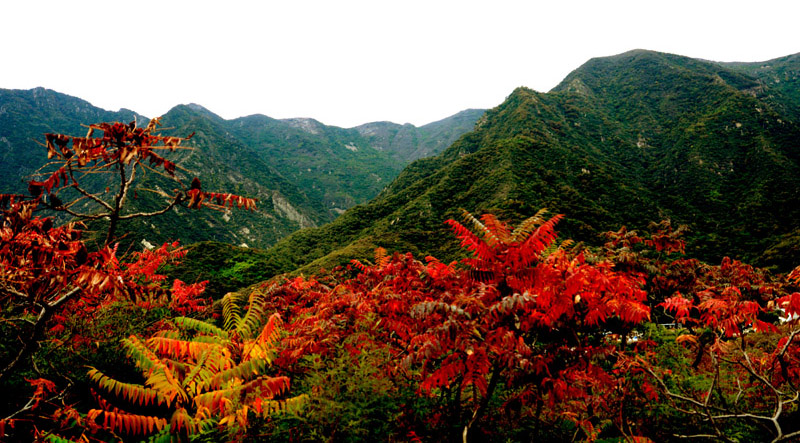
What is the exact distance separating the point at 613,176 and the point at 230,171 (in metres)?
117

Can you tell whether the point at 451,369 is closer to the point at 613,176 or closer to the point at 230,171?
the point at 613,176

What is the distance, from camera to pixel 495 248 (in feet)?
13.9

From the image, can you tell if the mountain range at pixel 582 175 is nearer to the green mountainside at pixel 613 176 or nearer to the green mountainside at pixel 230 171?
the green mountainside at pixel 613 176

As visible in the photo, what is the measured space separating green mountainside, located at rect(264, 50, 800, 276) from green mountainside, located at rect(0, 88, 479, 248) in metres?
31.2

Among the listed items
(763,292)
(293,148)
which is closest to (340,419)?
(763,292)

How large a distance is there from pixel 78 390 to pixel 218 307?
160 inches

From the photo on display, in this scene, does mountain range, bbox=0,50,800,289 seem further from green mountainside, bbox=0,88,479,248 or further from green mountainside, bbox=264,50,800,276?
green mountainside, bbox=0,88,479,248

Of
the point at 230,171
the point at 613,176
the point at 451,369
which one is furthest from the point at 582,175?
the point at 230,171

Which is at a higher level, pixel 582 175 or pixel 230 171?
pixel 230 171

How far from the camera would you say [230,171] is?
391ft

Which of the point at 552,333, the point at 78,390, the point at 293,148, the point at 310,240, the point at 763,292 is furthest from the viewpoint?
the point at 293,148

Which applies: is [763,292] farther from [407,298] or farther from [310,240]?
[310,240]

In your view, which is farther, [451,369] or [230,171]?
[230,171]

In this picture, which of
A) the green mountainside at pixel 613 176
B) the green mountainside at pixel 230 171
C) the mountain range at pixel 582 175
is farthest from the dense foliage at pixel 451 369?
the green mountainside at pixel 230 171
